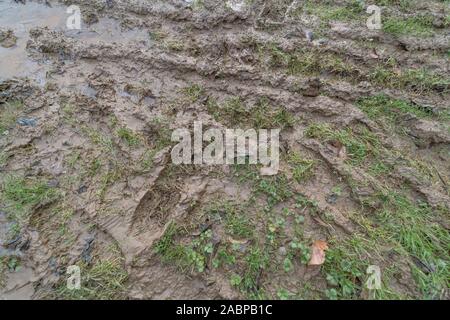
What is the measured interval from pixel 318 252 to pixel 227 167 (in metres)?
0.92

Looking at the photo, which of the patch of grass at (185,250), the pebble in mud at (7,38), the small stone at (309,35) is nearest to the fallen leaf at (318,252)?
the patch of grass at (185,250)

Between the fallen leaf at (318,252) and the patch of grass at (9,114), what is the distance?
2.84m

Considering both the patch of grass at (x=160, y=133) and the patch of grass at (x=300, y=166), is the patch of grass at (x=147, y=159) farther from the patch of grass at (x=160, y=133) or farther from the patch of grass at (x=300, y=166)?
the patch of grass at (x=300, y=166)

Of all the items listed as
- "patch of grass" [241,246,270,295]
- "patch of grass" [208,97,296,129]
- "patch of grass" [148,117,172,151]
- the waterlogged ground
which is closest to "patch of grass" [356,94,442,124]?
the waterlogged ground

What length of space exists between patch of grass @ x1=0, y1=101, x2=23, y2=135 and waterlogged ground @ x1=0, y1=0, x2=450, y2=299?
0.04 ft

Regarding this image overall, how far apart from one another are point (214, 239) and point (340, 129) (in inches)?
57.0

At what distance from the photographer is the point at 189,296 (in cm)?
209

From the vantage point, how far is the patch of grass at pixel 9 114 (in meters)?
2.96

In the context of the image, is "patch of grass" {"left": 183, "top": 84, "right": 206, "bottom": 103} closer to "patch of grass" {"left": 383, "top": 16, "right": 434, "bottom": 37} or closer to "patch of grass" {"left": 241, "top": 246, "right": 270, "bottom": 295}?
"patch of grass" {"left": 241, "top": 246, "right": 270, "bottom": 295}

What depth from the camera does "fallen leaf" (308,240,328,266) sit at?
213 centimetres

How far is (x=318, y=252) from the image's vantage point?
7.13 feet
